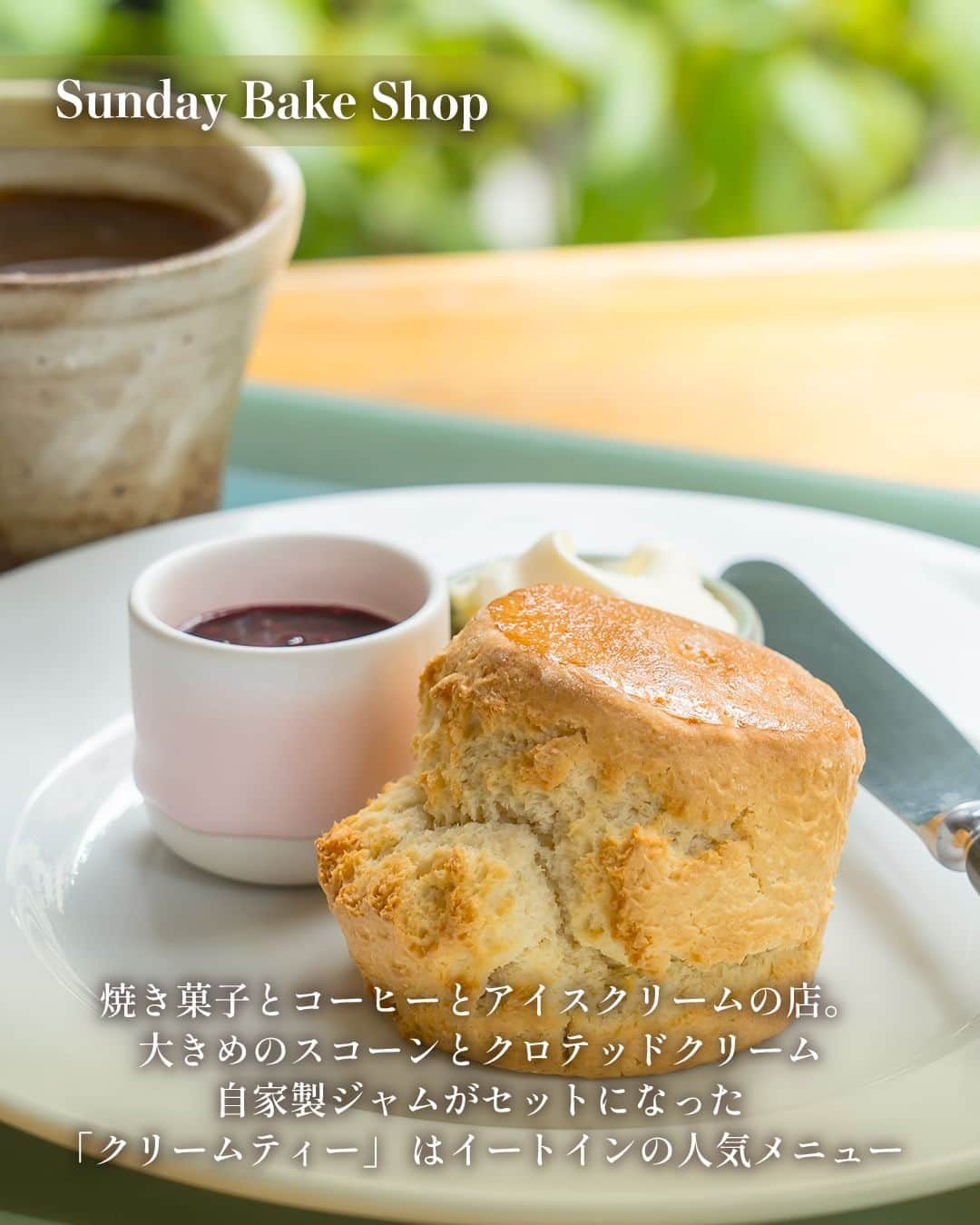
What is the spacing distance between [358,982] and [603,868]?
0.76 feet

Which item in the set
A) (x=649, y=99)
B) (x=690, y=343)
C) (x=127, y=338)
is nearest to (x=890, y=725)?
(x=127, y=338)

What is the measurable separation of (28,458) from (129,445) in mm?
110

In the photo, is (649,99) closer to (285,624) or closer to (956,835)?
(285,624)

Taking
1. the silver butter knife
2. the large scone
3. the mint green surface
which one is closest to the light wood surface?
the mint green surface

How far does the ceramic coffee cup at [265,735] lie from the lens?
4.16ft

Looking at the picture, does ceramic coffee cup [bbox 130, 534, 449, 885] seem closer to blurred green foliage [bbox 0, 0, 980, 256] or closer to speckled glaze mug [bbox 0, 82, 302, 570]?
speckled glaze mug [bbox 0, 82, 302, 570]

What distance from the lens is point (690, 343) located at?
2609mm

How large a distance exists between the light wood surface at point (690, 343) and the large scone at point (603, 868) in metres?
1.21

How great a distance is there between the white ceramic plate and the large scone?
0.14 ft

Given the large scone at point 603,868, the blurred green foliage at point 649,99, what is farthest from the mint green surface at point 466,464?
the blurred green foliage at point 649,99

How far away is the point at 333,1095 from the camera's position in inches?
40.4

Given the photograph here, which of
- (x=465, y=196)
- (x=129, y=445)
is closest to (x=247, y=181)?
(x=129, y=445)

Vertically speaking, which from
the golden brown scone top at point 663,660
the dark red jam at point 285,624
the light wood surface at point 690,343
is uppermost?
the golden brown scone top at point 663,660

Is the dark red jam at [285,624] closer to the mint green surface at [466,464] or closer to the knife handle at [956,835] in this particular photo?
the knife handle at [956,835]
